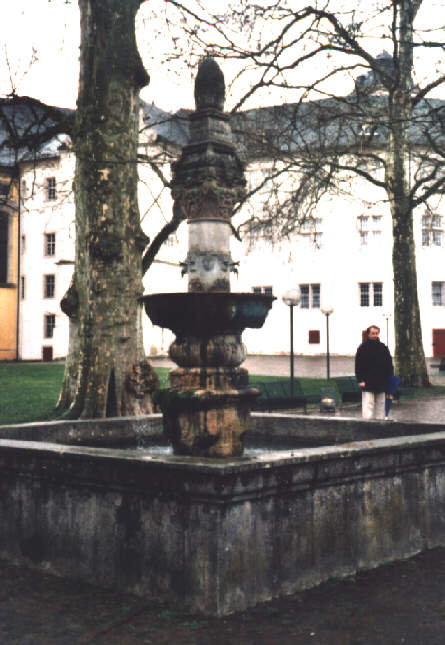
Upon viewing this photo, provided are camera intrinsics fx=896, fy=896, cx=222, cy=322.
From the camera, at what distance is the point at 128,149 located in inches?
563

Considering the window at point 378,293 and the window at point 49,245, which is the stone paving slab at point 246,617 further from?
the window at point 49,245

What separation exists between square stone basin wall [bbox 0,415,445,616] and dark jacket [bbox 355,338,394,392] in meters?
6.30

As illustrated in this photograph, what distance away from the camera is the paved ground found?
506 centimetres

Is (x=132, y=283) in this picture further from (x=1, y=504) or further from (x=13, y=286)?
(x=13, y=286)

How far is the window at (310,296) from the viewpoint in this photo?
193 ft

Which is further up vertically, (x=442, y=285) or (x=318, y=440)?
(x=442, y=285)

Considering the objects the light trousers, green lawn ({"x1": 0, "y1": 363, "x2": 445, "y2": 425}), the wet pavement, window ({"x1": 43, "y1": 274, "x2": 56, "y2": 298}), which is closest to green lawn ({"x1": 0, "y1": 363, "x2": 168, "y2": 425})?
green lawn ({"x1": 0, "y1": 363, "x2": 445, "y2": 425})

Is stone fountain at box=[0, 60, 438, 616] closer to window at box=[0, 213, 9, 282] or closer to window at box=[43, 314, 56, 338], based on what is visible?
window at box=[43, 314, 56, 338]

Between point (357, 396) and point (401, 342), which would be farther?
point (401, 342)

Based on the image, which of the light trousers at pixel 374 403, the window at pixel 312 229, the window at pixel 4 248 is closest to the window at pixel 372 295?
the window at pixel 312 229

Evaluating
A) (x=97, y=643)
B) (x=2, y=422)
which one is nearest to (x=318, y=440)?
(x=97, y=643)

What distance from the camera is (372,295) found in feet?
189

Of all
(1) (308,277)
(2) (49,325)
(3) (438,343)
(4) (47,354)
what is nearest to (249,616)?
(4) (47,354)

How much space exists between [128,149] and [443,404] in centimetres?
1194
